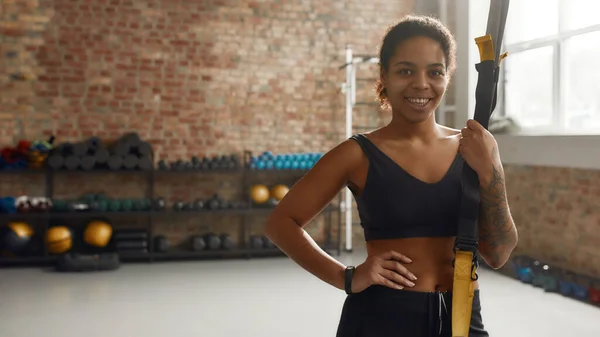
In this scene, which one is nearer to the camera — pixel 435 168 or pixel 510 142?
pixel 435 168

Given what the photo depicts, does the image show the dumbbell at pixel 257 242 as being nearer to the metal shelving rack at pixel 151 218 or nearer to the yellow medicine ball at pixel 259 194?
the metal shelving rack at pixel 151 218

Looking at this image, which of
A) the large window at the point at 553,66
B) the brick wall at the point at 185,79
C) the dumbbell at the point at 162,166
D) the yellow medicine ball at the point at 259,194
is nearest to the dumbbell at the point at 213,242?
the brick wall at the point at 185,79

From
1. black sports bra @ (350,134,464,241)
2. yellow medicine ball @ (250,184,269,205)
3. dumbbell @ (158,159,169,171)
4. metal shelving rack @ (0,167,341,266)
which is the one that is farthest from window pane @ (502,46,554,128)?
black sports bra @ (350,134,464,241)

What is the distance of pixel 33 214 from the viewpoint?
6.80 metres

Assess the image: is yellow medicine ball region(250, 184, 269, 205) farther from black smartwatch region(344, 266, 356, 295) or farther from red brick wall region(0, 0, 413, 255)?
black smartwatch region(344, 266, 356, 295)

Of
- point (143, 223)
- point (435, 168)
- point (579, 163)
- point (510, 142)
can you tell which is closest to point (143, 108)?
point (143, 223)

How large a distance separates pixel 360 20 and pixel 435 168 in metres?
6.99

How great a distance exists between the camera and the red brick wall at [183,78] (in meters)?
7.25

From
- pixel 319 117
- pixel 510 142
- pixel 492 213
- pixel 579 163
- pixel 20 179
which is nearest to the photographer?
pixel 492 213

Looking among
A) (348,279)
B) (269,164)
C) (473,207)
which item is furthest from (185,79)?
(473,207)

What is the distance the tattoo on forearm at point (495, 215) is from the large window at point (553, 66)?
4729 mm

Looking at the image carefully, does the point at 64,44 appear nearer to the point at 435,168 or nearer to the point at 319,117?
the point at 319,117

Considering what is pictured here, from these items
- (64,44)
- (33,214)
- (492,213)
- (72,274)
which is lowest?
(72,274)

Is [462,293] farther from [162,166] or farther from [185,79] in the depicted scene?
[185,79]
